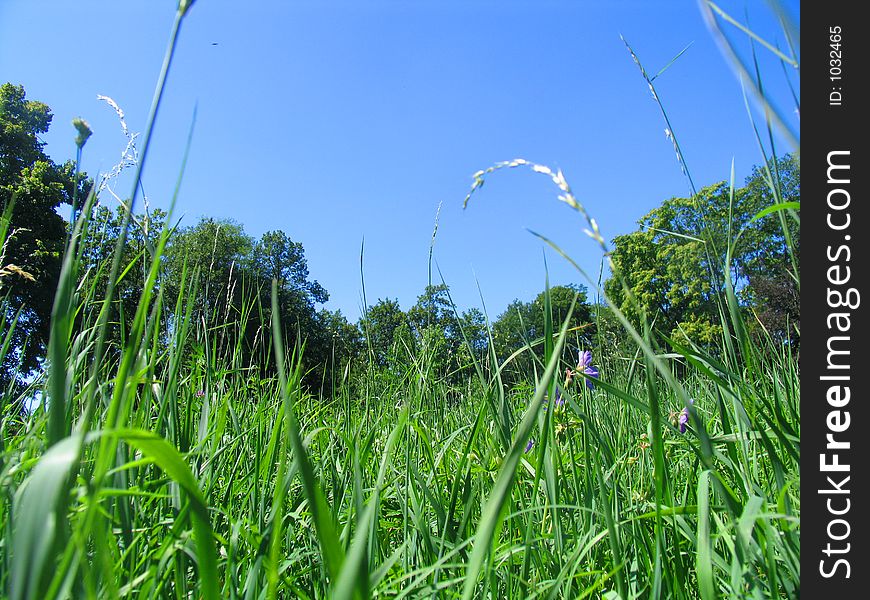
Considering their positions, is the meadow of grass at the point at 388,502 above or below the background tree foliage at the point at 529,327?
below

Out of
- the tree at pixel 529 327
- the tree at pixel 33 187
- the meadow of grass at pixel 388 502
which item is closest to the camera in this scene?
the meadow of grass at pixel 388 502

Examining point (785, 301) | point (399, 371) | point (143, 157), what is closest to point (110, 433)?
point (143, 157)

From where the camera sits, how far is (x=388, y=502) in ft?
6.17

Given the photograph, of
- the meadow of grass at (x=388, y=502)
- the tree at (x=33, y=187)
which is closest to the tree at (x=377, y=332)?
the meadow of grass at (x=388, y=502)

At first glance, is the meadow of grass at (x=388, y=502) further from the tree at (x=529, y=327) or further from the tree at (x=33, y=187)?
the tree at (x=33, y=187)

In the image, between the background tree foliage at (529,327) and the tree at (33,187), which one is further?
the tree at (33,187)

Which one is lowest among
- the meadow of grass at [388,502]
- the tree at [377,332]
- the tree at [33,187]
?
the meadow of grass at [388,502]
